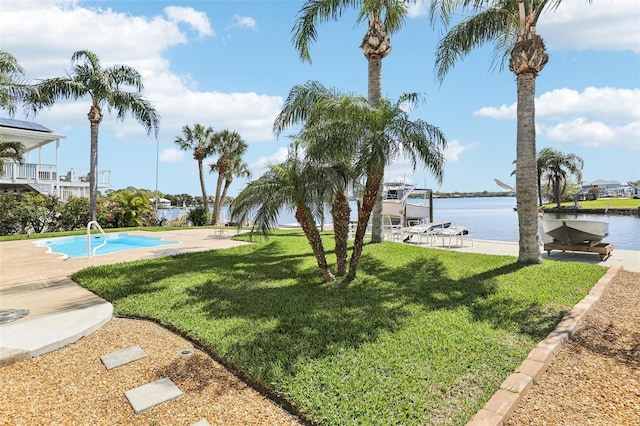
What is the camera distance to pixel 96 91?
57.9ft

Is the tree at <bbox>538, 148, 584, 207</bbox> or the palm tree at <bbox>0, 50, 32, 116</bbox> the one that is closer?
the palm tree at <bbox>0, 50, 32, 116</bbox>

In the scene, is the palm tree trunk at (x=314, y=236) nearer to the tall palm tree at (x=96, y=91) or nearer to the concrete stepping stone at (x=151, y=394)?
the concrete stepping stone at (x=151, y=394)

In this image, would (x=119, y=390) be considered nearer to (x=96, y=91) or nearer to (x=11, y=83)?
(x=11, y=83)

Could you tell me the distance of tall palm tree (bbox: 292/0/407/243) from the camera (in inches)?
448

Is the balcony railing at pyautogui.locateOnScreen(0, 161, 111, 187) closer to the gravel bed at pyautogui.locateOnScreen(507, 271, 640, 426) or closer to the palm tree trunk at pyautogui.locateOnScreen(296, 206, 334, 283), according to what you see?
the palm tree trunk at pyautogui.locateOnScreen(296, 206, 334, 283)

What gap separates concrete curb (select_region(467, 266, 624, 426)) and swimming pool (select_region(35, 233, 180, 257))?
13.1m

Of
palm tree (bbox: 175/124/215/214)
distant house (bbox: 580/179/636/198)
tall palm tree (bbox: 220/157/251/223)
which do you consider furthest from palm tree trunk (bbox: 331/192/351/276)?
distant house (bbox: 580/179/636/198)

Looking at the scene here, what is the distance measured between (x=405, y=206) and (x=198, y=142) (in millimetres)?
17323

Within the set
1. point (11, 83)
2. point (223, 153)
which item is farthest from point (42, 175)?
point (11, 83)

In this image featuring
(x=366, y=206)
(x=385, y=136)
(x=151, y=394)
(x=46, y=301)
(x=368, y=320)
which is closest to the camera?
(x=151, y=394)

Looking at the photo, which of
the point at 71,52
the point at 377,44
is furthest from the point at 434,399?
the point at 71,52

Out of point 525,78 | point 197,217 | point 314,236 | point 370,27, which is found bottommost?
point 314,236

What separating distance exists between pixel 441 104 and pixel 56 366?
10.2 m

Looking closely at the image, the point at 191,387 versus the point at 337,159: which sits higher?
the point at 337,159
